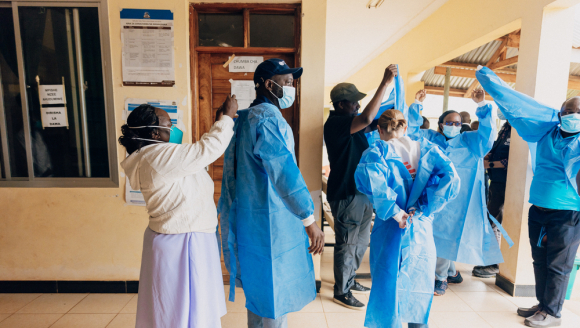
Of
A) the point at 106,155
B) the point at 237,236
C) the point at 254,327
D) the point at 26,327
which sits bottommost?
the point at 26,327

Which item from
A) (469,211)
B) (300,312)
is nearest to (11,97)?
(300,312)

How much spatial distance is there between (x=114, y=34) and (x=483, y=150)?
3.16 metres

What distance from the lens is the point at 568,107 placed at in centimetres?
187

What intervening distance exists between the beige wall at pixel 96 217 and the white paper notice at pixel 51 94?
20.0 inches

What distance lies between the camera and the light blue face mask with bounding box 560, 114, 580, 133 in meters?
1.83

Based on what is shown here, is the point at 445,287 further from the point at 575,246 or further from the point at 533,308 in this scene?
the point at 575,246

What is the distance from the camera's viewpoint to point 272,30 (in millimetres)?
2396

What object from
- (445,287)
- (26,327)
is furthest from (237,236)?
(445,287)

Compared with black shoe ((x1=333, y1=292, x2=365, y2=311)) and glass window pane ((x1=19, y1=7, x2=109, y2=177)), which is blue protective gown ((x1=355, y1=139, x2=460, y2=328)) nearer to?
black shoe ((x1=333, y1=292, x2=365, y2=311))

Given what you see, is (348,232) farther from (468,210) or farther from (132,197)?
(132,197)

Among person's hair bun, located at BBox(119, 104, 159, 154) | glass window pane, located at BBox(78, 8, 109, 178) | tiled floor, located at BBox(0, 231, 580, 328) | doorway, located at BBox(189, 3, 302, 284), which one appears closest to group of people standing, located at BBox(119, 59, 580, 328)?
person's hair bun, located at BBox(119, 104, 159, 154)

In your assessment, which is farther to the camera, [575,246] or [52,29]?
[52,29]

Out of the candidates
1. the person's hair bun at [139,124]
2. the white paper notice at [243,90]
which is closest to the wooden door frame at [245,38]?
the white paper notice at [243,90]

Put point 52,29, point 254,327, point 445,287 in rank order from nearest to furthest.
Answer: point 254,327 → point 52,29 → point 445,287
